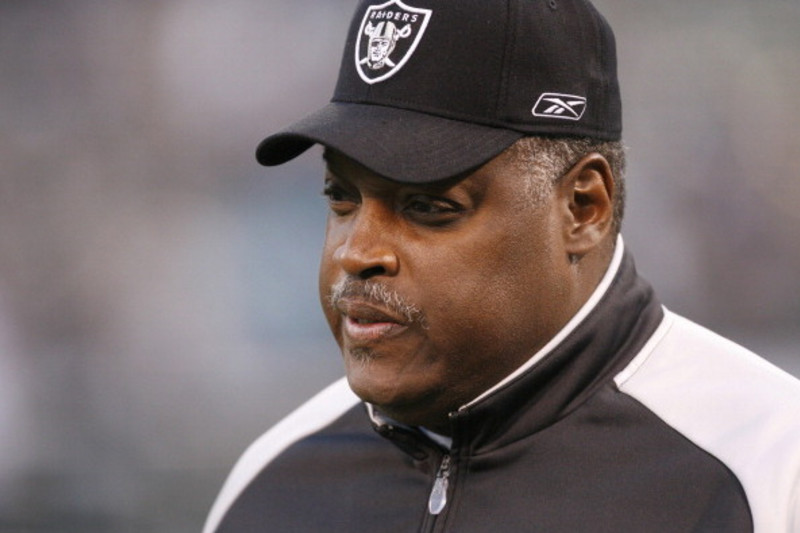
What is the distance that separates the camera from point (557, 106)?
1.82 meters

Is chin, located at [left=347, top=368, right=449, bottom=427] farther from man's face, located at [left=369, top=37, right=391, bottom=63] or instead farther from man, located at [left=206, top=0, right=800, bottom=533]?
man's face, located at [left=369, top=37, right=391, bottom=63]

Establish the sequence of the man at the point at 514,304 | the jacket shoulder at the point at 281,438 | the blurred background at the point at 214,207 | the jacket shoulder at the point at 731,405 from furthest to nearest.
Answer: the blurred background at the point at 214,207 → the jacket shoulder at the point at 281,438 → the man at the point at 514,304 → the jacket shoulder at the point at 731,405

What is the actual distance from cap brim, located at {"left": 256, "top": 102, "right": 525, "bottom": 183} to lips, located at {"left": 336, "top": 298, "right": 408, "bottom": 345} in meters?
0.20

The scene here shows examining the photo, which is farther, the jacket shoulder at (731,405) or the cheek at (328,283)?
the cheek at (328,283)

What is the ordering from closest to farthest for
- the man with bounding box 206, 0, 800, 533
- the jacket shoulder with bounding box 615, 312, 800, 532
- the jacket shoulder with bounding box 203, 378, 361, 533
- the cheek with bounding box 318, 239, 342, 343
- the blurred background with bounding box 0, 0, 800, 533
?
the jacket shoulder with bounding box 615, 312, 800, 532
the man with bounding box 206, 0, 800, 533
the cheek with bounding box 318, 239, 342, 343
the jacket shoulder with bounding box 203, 378, 361, 533
the blurred background with bounding box 0, 0, 800, 533

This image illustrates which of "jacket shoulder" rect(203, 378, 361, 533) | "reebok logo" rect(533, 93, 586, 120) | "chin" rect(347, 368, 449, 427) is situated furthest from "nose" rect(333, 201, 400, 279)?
"jacket shoulder" rect(203, 378, 361, 533)

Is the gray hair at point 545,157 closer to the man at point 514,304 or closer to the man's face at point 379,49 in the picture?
the man at point 514,304

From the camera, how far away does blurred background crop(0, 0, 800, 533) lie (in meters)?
5.36

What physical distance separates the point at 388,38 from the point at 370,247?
32cm

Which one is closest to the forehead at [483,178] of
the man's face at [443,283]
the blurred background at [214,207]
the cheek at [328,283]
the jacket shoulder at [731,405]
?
the man's face at [443,283]

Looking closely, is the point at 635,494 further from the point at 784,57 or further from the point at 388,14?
the point at 784,57

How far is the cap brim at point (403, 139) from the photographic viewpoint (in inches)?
69.1

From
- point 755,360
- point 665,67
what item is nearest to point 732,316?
point 665,67

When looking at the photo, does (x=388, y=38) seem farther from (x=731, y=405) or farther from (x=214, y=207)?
(x=214, y=207)
